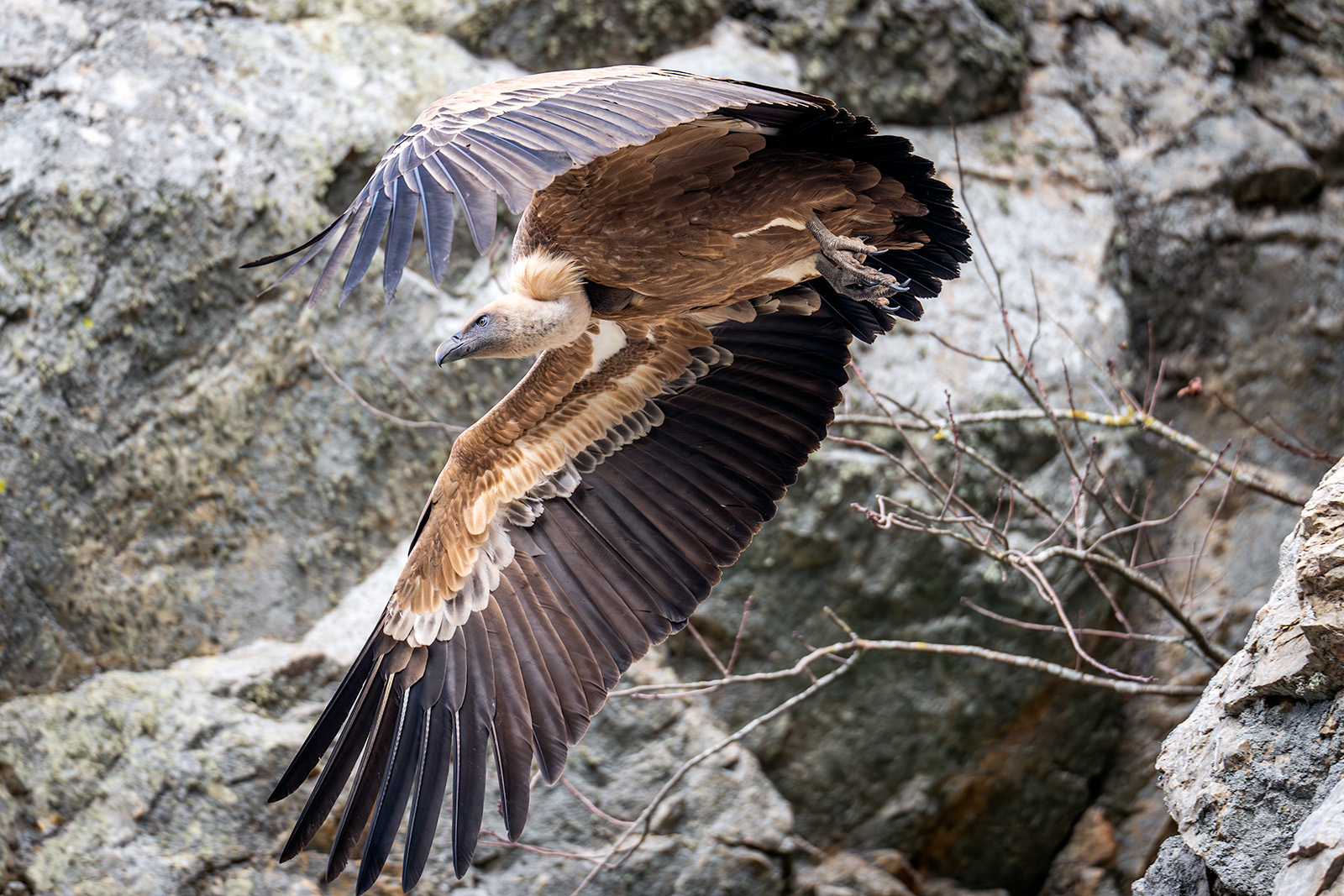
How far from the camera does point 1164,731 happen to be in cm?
489

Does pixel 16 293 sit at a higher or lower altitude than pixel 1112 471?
higher

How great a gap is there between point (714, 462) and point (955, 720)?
6.35 ft

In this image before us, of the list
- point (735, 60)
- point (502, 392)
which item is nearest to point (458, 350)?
point (502, 392)

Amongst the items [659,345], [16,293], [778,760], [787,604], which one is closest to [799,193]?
[659,345]

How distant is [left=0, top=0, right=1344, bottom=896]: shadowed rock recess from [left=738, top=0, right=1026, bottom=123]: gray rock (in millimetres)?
16

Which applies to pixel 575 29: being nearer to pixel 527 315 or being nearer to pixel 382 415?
pixel 382 415

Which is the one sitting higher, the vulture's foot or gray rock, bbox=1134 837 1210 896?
the vulture's foot

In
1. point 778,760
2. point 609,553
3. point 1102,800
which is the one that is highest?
point 609,553

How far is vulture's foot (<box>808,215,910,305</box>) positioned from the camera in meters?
3.04

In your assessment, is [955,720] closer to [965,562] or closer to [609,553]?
[965,562]

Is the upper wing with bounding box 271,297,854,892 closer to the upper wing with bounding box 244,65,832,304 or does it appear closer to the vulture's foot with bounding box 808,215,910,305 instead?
the vulture's foot with bounding box 808,215,910,305

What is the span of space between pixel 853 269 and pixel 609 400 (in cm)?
89

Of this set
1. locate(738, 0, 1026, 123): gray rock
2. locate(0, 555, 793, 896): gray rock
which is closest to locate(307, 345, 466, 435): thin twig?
locate(0, 555, 793, 896): gray rock

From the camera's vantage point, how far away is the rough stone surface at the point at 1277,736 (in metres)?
2.04
